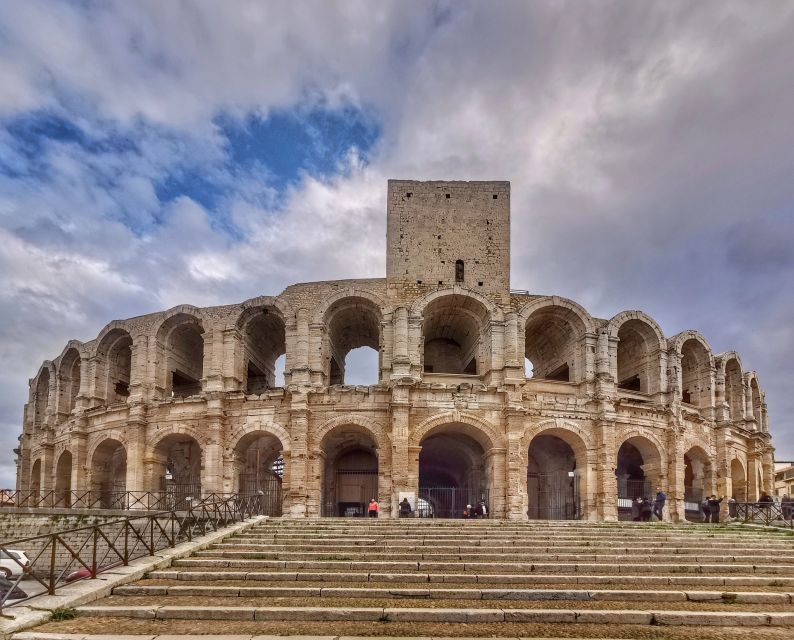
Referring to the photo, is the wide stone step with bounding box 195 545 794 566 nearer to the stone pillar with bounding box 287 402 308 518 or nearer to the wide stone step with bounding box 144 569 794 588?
the wide stone step with bounding box 144 569 794 588

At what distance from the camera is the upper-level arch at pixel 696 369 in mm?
25562

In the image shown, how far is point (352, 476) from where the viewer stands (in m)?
27.3

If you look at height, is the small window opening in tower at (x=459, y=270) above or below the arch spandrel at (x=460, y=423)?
above

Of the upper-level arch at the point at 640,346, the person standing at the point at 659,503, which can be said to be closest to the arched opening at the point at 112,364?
the upper-level arch at the point at 640,346

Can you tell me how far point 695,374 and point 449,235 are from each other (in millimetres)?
11727

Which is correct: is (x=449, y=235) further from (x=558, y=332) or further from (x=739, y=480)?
(x=739, y=480)

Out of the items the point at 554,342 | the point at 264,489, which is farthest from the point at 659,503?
the point at 264,489

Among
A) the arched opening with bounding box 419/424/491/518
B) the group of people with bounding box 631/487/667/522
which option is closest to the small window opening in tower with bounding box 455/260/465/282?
the arched opening with bounding box 419/424/491/518

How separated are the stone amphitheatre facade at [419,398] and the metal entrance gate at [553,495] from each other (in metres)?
0.08

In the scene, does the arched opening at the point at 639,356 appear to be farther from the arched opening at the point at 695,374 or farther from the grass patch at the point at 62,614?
the grass patch at the point at 62,614

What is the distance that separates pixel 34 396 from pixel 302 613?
94.6 feet

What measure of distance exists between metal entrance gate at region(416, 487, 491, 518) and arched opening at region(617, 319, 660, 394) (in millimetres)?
7567

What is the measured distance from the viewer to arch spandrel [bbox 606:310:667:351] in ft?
77.1

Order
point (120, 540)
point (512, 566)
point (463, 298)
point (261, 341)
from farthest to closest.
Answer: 1. point (261, 341)
2. point (463, 298)
3. point (120, 540)
4. point (512, 566)
